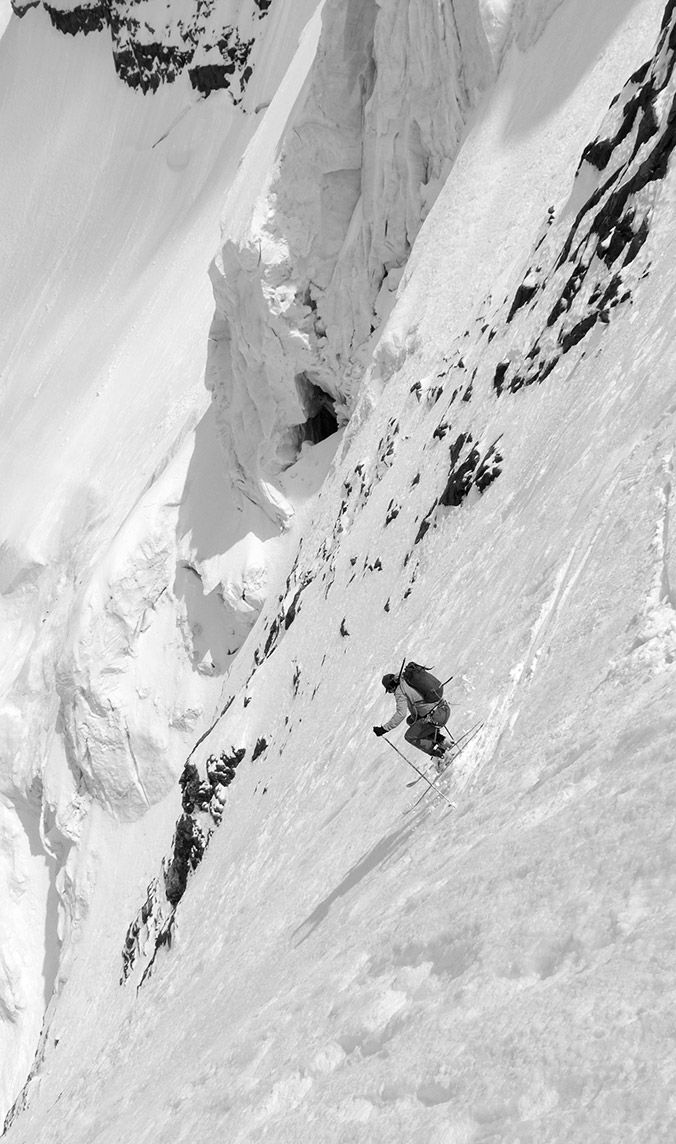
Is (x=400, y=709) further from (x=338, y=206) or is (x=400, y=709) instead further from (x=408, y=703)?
(x=338, y=206)

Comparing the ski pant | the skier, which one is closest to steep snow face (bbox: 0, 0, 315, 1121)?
the skier

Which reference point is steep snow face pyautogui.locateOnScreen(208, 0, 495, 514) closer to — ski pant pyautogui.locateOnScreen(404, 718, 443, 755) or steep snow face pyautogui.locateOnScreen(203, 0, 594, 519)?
steep snow face pyautogui.locateOnScreen(203, 0, 594, 519)

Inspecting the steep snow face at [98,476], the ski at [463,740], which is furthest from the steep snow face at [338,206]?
the ski at [463,740]

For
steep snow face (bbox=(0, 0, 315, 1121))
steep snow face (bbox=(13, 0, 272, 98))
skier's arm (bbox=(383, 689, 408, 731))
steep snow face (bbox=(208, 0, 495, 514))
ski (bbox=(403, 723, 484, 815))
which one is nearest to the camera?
ski (bbox=(403, 723, 484, 815))

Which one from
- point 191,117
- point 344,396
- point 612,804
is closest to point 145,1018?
point 612,804

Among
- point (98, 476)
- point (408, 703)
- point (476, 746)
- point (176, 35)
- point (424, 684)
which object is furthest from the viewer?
point (176, 35)

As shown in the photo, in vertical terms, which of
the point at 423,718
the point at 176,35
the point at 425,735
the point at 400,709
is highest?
the point at 176,35

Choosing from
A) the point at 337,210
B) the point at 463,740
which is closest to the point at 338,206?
the point at 337,210
